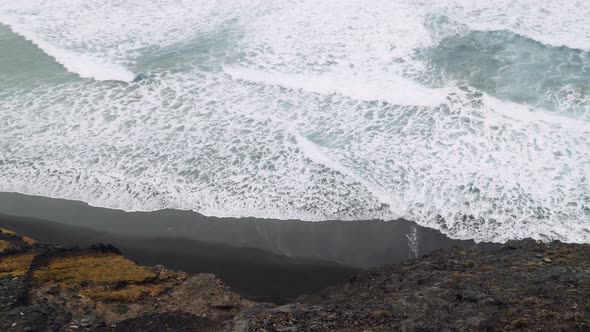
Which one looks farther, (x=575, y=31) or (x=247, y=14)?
(x=247, y=14)

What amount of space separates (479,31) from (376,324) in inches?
665

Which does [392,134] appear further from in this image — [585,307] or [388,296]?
[585,307]

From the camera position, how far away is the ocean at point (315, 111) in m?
14.5

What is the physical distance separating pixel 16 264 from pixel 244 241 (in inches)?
205

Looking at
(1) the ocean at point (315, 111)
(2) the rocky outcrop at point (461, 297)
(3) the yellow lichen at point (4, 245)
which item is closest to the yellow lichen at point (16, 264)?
(3) the yellow lichen at point (4, 245)

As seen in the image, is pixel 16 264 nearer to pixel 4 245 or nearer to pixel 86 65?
pixel 4 245

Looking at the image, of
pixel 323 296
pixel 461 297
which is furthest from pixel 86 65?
pixel 461 297

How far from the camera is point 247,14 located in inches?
1003

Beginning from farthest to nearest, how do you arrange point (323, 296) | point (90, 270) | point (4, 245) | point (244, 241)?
point (244, 241)
point (4, 245)
point (90, 270)
point (323, 296)

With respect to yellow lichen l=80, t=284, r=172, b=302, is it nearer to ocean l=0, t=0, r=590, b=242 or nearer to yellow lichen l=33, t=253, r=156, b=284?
yellow lichen l=33, t=253, r=156, b=284

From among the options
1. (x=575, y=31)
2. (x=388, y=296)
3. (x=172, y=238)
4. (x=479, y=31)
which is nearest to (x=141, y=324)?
(x=172, y=238)

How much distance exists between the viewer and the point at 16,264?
1138 centimetres

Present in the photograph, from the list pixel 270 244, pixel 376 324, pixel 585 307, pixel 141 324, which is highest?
pixel 585 307

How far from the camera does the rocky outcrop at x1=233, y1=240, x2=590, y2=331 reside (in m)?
8.21
